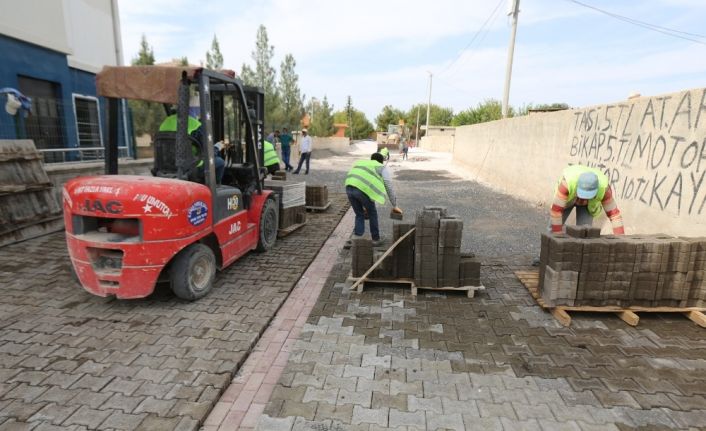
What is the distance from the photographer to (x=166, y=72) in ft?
14.2

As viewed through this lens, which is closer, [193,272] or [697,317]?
[697,317]

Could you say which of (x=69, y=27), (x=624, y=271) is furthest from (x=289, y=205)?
(x=69, y=27)

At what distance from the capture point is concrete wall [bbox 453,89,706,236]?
5320 millimetres

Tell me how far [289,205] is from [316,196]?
2475 millimetres

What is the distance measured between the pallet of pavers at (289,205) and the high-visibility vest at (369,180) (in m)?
1.65

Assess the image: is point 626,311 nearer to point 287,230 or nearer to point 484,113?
point 287,230

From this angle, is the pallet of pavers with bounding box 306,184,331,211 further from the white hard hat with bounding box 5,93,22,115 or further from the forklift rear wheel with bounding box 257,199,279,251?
the white hard hat with bounding box 5,93,22,115

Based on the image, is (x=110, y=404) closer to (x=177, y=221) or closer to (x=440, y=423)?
(x=177, y=221)

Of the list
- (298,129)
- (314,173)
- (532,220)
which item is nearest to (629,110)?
(532,220)

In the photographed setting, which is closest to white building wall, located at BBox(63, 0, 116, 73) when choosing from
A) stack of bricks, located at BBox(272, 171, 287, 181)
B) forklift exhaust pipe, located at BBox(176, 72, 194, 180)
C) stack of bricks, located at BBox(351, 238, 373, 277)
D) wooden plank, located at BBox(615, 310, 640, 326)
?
stack of bricks, located at BBox(272, 171, 287, 181)

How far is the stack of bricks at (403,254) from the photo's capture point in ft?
16.0

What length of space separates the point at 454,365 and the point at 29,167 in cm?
772

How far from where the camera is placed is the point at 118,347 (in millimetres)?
3547

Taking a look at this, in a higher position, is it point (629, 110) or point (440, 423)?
point (629, 110)
